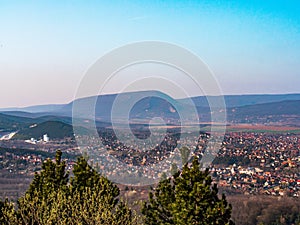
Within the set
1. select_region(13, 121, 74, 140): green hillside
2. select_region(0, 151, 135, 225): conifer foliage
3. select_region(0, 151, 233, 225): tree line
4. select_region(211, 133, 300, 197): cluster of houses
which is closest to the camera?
select_region(0, 151, 233, 225): tree line

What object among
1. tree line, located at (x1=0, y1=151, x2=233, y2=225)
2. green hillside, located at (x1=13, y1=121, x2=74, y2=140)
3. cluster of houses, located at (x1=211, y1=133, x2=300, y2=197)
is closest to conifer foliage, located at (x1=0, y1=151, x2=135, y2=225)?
tree line, located at (x1=0, y1=151, x2=233, y2=225)

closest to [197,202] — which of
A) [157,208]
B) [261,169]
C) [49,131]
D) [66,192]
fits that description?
[157,208]

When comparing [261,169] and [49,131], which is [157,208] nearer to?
[261,169]

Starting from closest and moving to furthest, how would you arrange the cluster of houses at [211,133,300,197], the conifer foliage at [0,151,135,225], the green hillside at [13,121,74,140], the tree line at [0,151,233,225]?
the tree line at [0,151,233,225] → the conifer foliage at [0,151,135,225] → the cluster of houses at [211,133,300,197] → the green hillside at [13,121,74,140]

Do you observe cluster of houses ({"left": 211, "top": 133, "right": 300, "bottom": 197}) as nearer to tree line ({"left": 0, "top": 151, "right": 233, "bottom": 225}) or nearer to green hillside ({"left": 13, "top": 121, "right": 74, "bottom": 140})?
tree line ({"left": 0, "top": 151, "right": 233, "bottom": 225})

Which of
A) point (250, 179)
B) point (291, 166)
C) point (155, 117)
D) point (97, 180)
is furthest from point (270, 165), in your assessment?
point (155, 117)

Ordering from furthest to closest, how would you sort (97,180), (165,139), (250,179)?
(165,139) < (250,179) < (97,180)

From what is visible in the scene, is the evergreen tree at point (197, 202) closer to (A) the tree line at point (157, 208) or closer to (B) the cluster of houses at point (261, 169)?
(A) the tree line at point (157, 208)

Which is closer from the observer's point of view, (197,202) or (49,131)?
(197,202)

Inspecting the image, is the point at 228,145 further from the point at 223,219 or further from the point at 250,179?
the point at 223,219

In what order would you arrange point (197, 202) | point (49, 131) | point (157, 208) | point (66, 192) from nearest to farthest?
point (197, 202) < point (157, 208) < point (66, 192) < point (49, 131)

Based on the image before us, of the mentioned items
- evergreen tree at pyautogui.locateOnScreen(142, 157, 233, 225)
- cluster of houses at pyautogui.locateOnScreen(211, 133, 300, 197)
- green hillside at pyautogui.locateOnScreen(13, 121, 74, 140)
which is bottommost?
cluster of houses at pyautogui.locateOnScreen(211, 133, 300, 197)
